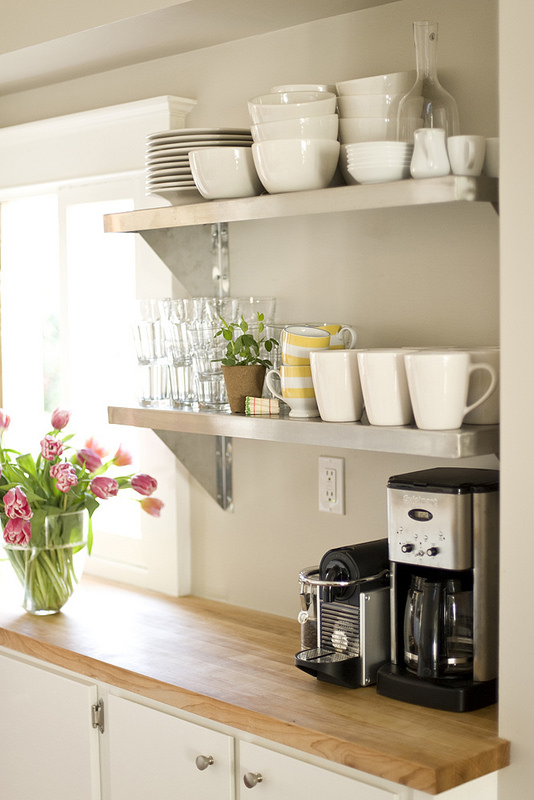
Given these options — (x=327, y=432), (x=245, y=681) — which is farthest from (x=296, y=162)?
(x=245, y=681)

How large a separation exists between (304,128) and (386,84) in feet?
0.54

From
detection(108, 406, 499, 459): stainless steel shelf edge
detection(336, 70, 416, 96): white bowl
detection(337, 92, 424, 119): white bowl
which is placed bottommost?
detection(108, 406, 499, 459): stainless steel shelf edge

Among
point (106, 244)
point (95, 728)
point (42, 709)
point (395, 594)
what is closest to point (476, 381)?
point (395, 594)

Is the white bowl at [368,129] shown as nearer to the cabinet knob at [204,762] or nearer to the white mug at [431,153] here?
the white mug at [431,153]

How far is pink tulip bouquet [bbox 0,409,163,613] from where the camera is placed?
7.71 ft

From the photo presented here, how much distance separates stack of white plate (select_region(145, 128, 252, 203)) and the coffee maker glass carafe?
3.09 ft

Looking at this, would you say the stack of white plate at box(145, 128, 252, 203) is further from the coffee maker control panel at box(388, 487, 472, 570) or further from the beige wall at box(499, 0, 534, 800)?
the coffee maker control panel at box(388, 487, 472, 570)

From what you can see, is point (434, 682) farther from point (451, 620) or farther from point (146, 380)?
point (146, 380)

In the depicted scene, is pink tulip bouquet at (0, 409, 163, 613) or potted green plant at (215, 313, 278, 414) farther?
pink tulip bouquet at (0, 409, 163, 613)

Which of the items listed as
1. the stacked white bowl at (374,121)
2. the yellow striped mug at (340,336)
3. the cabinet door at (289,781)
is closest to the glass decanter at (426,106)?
the stacked white bowl at (374,121)

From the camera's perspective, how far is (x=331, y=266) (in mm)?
2150

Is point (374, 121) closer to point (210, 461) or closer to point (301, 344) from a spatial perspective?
point (301, 344)

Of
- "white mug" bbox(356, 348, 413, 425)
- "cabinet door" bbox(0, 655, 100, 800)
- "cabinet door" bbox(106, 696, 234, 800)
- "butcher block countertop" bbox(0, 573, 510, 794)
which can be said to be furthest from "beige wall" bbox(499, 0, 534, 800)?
"cabinet door" bbox(0, 655, 100, 800)

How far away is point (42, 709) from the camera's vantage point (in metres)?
2.16
